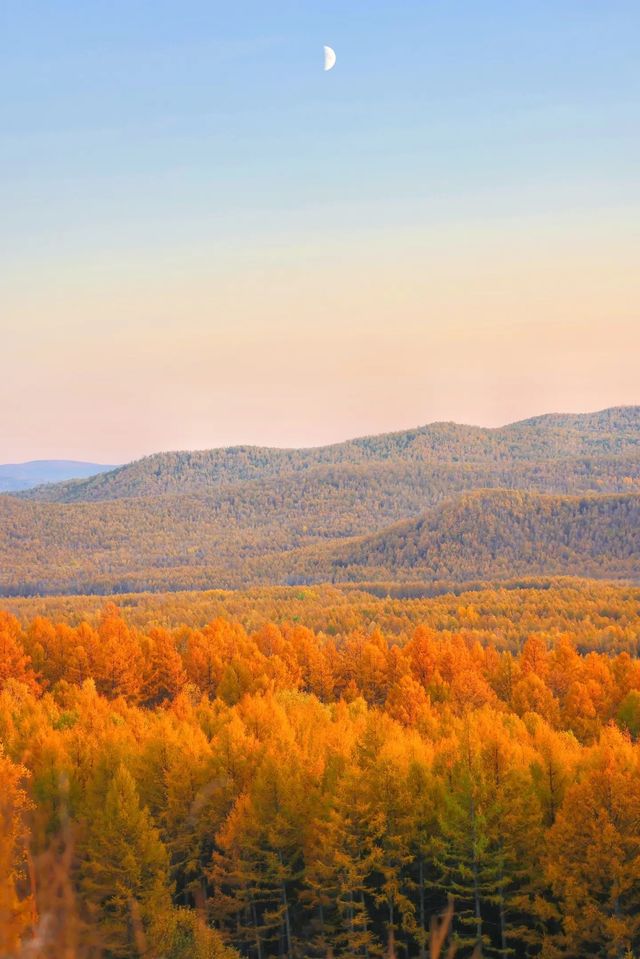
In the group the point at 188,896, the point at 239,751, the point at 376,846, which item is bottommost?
the point at 188,896

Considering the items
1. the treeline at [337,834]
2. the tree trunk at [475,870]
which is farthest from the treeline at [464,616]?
the tree trunk at [475,870]

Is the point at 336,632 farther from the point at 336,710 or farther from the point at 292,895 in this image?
the point at 292,895

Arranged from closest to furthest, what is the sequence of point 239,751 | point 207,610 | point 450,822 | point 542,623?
point 450,822 < point 239,751 < point 542,623 < point 207,610

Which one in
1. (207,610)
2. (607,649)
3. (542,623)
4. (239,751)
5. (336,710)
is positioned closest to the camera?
(239,751)

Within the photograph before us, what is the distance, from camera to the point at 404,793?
46375 mm

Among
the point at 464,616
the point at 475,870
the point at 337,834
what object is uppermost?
the point at 337,834

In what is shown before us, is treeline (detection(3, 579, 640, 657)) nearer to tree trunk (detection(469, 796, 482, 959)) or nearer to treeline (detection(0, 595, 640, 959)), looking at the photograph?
treeline (detection(0, 595, 640, 959))

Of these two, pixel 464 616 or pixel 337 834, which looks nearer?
pixel 337 834

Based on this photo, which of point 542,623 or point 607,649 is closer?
point 607,649

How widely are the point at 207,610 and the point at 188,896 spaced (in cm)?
12860

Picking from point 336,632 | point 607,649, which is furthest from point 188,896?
point 336,632

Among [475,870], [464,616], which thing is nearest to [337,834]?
[475,870]

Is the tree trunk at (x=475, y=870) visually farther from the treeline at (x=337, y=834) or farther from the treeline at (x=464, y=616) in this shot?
the treeline at (x=464, y=616)

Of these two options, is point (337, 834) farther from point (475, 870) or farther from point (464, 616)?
point (464, 616)
